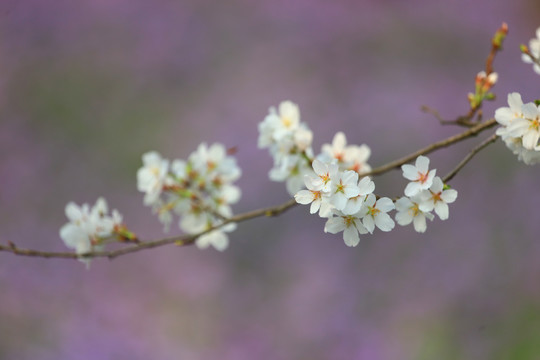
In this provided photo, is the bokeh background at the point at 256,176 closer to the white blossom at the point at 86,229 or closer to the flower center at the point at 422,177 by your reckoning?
the white blossom at the point at 86,229

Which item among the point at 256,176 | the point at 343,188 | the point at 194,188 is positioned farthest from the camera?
the point at 256,176

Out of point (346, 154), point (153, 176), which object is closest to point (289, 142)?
point (346, 154)

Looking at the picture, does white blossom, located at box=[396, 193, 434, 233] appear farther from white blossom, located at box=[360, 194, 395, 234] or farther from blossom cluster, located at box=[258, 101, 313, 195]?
blossom cluster, located at box=[258, 101, 313, 195]

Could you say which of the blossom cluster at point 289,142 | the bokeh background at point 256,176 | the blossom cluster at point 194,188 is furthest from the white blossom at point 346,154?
the bokeh background at point 256,176

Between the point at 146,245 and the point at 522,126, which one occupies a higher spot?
the point at 146,245

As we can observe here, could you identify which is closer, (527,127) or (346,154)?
(527,127)

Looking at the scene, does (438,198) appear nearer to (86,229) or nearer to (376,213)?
(376,213)

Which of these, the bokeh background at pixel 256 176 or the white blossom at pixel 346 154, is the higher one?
the bokeh background at pixel 256 176
